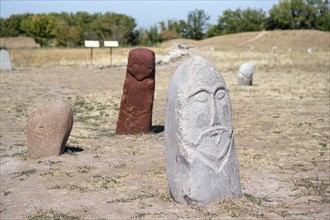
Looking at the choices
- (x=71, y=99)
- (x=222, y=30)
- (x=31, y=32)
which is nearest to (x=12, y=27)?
(x=31, y=32)

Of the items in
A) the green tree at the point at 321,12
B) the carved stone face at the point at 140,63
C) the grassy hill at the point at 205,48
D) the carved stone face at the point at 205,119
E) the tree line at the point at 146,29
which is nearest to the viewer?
the carved stone face at the point at 205,119

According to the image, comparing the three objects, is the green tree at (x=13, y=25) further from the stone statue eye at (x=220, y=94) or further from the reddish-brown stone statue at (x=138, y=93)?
the stone statue eye at (x=220, y=94)

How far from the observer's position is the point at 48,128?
338 inches

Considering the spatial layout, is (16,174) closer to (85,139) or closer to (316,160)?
(85,139)

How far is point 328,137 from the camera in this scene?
10.6 metres

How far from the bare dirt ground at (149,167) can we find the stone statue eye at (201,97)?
1.27 metres

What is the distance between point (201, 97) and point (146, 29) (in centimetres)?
6640

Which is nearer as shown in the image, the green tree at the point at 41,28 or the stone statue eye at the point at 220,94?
the stone statue eye at the point at 220,94

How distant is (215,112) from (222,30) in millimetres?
79567

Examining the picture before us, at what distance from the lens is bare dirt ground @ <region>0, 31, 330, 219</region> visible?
607 centimetres

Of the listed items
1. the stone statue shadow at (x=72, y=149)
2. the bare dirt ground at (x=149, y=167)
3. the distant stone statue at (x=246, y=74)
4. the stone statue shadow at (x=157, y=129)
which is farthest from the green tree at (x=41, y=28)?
the stone statue shadow at (x=72, y=149)

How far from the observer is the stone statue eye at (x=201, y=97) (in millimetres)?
5941

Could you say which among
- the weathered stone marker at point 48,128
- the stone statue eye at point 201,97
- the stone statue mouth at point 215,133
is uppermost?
the stone statue eye at point 201,97

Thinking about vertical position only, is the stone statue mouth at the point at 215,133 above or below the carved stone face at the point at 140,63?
below
